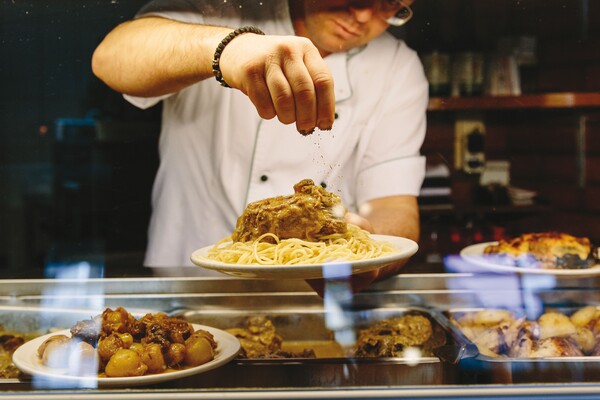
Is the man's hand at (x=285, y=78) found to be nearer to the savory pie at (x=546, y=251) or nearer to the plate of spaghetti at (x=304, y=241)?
the plate of spaghetti at (x=304, y=241)

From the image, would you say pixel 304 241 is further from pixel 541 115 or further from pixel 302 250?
pixel 541 115

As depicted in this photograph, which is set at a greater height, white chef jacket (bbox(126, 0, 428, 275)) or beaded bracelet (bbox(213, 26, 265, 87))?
beaded bracelet (bbox(213, 26, 265, 87))

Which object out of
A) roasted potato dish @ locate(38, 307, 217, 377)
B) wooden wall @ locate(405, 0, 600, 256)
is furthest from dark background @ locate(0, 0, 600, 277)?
roasted potato dish @ locate(38, 307, 217, 377)

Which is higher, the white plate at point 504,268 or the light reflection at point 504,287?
the white plate at point 504,268

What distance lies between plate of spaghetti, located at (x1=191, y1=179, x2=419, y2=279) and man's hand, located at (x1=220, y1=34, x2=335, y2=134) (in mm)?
212

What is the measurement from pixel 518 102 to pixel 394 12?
0.57 metres

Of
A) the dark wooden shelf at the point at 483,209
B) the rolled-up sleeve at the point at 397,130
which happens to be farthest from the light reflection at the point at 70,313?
the dark wooden shelf at the point at 483,209

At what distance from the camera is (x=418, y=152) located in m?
1.99

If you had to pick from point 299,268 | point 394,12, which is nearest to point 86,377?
point 299,268

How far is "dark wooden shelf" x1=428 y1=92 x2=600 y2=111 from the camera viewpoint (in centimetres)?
201

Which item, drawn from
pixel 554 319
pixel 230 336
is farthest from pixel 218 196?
pixel 554 319

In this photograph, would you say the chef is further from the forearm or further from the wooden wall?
the wooden wall

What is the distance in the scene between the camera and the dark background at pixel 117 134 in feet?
6.51

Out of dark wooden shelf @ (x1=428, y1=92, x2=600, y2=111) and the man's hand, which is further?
dark wooden shelf @ (x1=428, y1=92, x2=600, y2=111)
